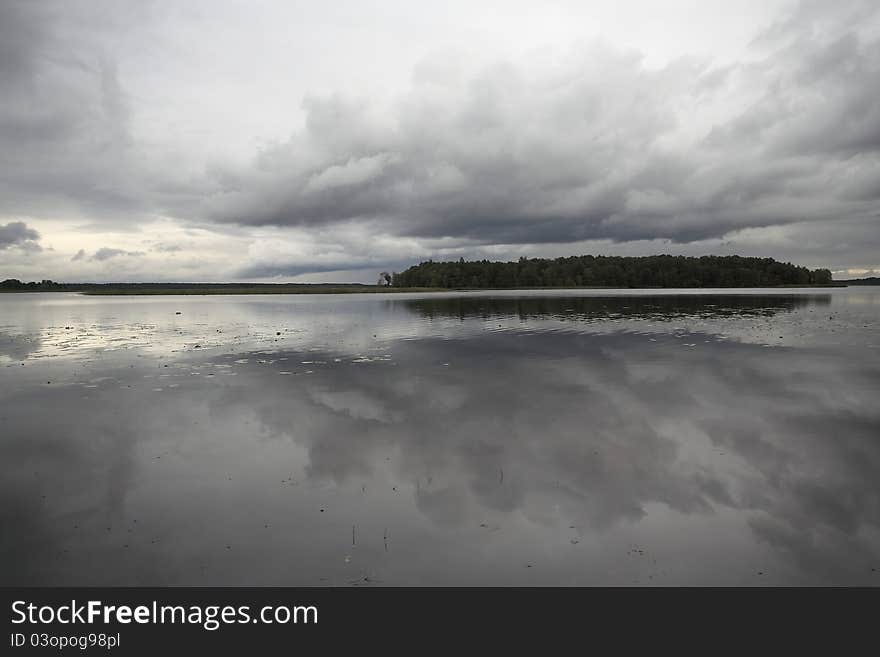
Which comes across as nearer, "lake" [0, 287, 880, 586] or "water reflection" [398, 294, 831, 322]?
"lake" [0, 287, 880, 586]

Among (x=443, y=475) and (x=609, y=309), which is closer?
(x=443, y=475)

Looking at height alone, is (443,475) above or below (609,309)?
below

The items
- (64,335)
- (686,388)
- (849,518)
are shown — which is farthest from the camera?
(64,335)

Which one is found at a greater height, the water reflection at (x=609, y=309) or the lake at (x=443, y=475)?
the water reflection at (x=609, y=309)

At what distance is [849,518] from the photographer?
10047 millimetres

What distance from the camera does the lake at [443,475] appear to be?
342 inches

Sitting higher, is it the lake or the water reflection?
the water reflection

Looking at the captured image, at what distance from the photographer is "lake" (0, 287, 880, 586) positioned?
8695mm

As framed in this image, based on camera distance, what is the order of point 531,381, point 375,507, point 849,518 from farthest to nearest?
point 531,381
point 375,507
point 849,518

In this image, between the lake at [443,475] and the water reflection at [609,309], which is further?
the water reflection at [609,309]

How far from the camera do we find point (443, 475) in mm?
12539
